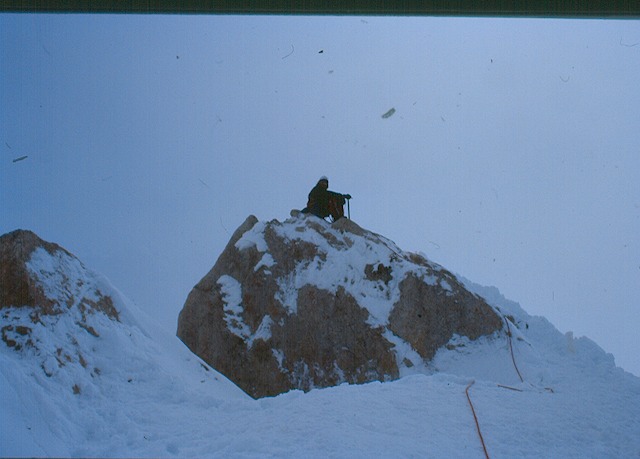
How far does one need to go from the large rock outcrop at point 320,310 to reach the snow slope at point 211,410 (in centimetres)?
248

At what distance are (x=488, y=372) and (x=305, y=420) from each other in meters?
4.65

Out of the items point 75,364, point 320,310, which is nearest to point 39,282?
point 75,364

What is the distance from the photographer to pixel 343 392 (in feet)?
18.8

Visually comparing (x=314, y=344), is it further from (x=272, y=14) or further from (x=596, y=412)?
(x=272, y=14)

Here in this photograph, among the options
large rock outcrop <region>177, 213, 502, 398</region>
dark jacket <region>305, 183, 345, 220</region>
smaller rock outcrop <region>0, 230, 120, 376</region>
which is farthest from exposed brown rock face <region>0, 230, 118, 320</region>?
dark jacket <region>305, 183, 345, 220</region>

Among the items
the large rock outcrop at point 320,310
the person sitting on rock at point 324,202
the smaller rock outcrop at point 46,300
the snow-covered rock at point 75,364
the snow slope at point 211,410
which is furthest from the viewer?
the person sitting on rock at point 324,202

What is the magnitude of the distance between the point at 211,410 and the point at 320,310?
4841 millimetres

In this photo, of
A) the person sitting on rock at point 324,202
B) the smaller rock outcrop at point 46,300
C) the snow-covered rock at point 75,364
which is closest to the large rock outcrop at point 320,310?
the person sitting on rock at point 324,202

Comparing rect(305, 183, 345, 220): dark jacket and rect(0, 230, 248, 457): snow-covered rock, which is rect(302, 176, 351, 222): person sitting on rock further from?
rect(0, 230, 248, 457): snow-covered rock

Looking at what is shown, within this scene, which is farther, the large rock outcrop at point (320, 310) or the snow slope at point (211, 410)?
the large rock outcrop at point (320, 310)

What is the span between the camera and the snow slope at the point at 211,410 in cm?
430

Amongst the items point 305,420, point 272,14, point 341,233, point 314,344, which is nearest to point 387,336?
point 314,344

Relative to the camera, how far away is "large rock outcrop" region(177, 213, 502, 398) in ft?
31.1

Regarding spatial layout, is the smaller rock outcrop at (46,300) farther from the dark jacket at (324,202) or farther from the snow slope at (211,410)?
the dark jacket at (324,202)
